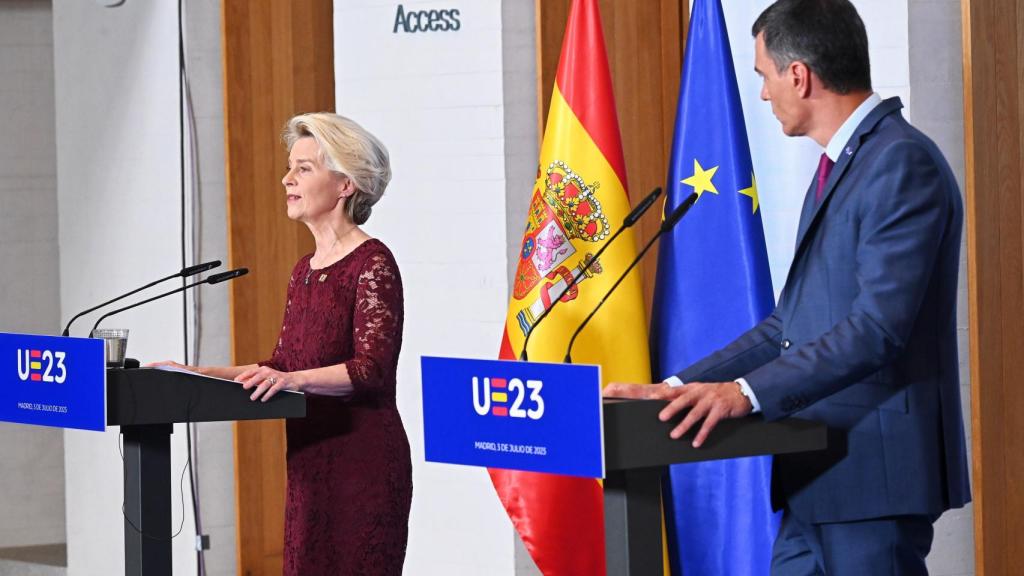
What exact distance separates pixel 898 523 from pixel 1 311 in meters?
4.66

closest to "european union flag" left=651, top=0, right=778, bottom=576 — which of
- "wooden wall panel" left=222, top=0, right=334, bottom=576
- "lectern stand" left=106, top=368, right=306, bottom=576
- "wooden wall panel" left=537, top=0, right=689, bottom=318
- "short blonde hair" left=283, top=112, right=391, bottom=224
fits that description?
"wooden wall panel" left=537, top=0, right=689, bottom=318

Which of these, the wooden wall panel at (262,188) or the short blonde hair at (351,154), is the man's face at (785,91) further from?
the wooden wall panel at (262,188)

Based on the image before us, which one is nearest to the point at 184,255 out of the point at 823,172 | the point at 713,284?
the point at 713,284

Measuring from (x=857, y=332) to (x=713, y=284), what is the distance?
1.73 meters

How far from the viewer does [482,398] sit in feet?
5.53

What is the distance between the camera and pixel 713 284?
345 centimetres

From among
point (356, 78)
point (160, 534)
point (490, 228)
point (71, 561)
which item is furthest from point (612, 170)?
point (71, 561)

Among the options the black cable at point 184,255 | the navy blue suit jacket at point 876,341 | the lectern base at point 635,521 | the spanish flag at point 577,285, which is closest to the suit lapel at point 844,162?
the navy blue suit jacket at point 876,341

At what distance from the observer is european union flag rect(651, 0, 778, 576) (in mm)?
3381

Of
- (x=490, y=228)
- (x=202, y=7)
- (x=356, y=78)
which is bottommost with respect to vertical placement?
(x=490, y=228)

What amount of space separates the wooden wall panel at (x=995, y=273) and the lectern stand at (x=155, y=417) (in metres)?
2.55

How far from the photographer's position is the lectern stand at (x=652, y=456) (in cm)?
160

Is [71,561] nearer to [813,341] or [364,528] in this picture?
[364,528]

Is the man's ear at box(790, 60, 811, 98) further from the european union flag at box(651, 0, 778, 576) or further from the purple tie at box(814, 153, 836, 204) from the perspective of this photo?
the european union flag at box(651, 0, 778, 576)
